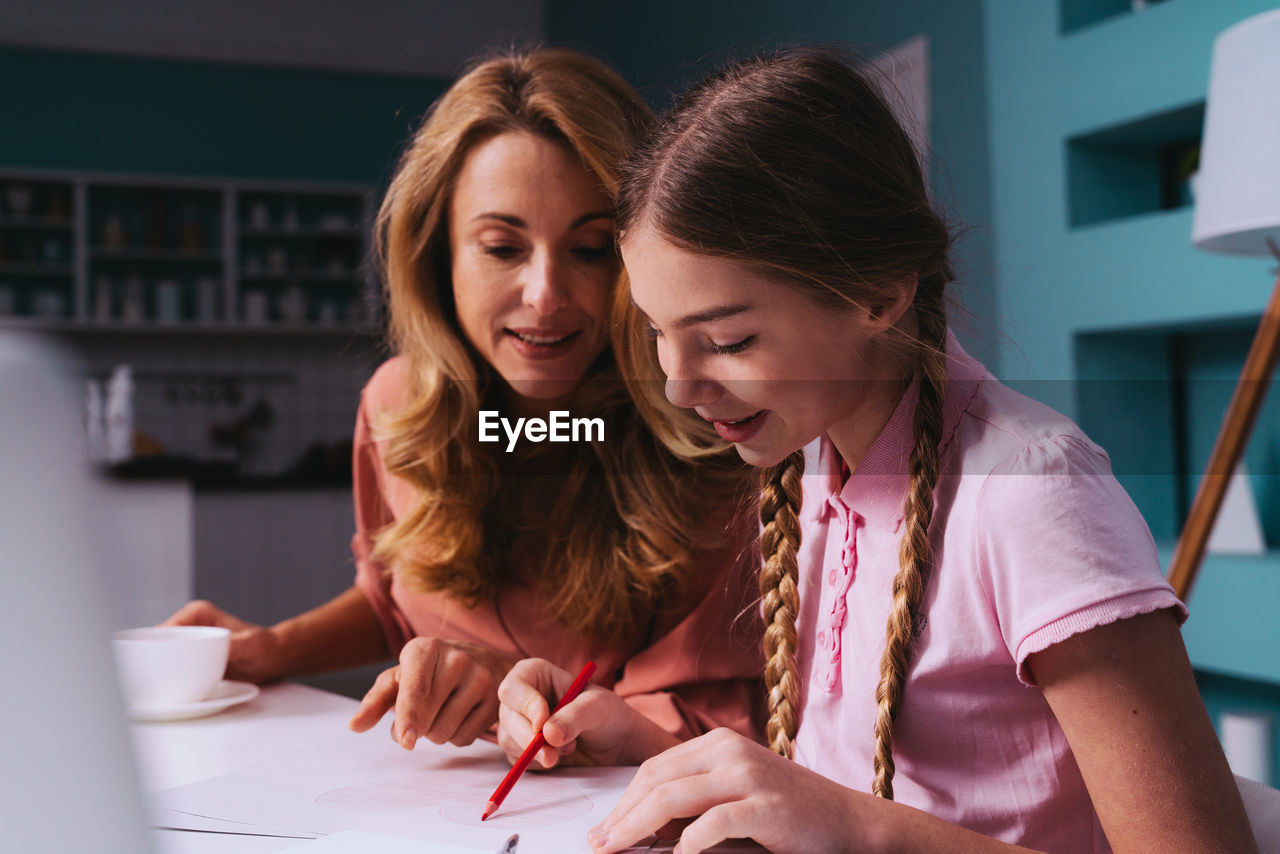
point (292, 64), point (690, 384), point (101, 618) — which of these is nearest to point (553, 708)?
point (690, 384)

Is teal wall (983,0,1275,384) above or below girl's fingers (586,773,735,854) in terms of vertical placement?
above

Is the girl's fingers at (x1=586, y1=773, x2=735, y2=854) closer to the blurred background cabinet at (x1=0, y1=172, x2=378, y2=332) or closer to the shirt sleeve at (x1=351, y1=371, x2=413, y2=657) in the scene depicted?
the shirt sleeve at (x1=351, y1=371, x2=413, y2=657)

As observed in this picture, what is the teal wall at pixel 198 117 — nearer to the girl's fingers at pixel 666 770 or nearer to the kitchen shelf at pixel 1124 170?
the kitchen shelf at pixel 1124 170

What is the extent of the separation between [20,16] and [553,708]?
18.3ft

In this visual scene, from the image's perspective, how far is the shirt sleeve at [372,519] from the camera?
147cm

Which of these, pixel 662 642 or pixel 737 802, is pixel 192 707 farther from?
pixel 737 802

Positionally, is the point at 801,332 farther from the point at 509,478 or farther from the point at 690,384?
the point at 509,478

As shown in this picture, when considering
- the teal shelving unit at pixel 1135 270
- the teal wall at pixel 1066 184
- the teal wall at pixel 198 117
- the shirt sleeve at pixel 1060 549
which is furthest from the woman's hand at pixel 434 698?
the teal wall at pixel 198 117

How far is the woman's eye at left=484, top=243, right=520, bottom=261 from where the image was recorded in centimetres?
118

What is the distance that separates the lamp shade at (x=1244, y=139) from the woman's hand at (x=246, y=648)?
1469 millimetres

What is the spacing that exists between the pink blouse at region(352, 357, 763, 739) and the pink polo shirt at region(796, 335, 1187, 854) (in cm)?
20

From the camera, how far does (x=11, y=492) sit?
0.27m
